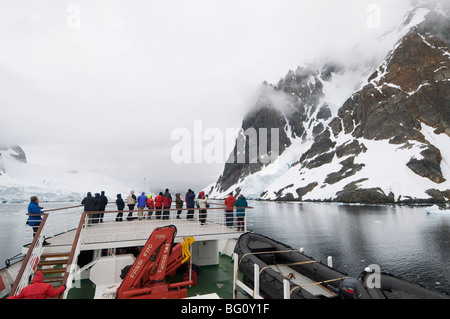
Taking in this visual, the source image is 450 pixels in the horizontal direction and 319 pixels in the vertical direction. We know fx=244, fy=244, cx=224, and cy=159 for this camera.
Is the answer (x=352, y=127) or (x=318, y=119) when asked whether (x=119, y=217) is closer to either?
(x=352, y=127)

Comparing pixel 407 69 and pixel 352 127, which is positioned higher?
pixel 407 69

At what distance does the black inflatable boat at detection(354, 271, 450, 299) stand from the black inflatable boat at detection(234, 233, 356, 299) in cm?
46

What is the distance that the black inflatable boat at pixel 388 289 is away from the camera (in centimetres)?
533

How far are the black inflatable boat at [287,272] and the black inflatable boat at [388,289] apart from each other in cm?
46

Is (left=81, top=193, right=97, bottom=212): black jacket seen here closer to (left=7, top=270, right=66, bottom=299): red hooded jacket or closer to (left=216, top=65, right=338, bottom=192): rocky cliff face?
(left=7, top=270, right=66, bottom=299): red hooded jacket

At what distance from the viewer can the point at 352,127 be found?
356 ft

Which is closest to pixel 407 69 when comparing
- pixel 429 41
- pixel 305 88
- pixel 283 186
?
pixel 429 41

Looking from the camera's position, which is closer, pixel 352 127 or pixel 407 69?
pixel 407 69

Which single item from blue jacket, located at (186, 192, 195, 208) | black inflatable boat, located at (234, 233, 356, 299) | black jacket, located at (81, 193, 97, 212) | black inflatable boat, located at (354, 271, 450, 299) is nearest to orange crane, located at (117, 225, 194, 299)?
black inflatable boat, located at (234, 233, 356, 299)

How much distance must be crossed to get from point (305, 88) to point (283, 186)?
4019 inches

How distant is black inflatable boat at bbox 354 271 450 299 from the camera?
210 inches

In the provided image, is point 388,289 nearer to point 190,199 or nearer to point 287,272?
point 287,272

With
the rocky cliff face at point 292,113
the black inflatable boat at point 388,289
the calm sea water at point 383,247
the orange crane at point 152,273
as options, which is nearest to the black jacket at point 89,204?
the orange crane at point 152,273

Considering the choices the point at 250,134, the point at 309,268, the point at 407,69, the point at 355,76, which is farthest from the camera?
the point at 250,134
